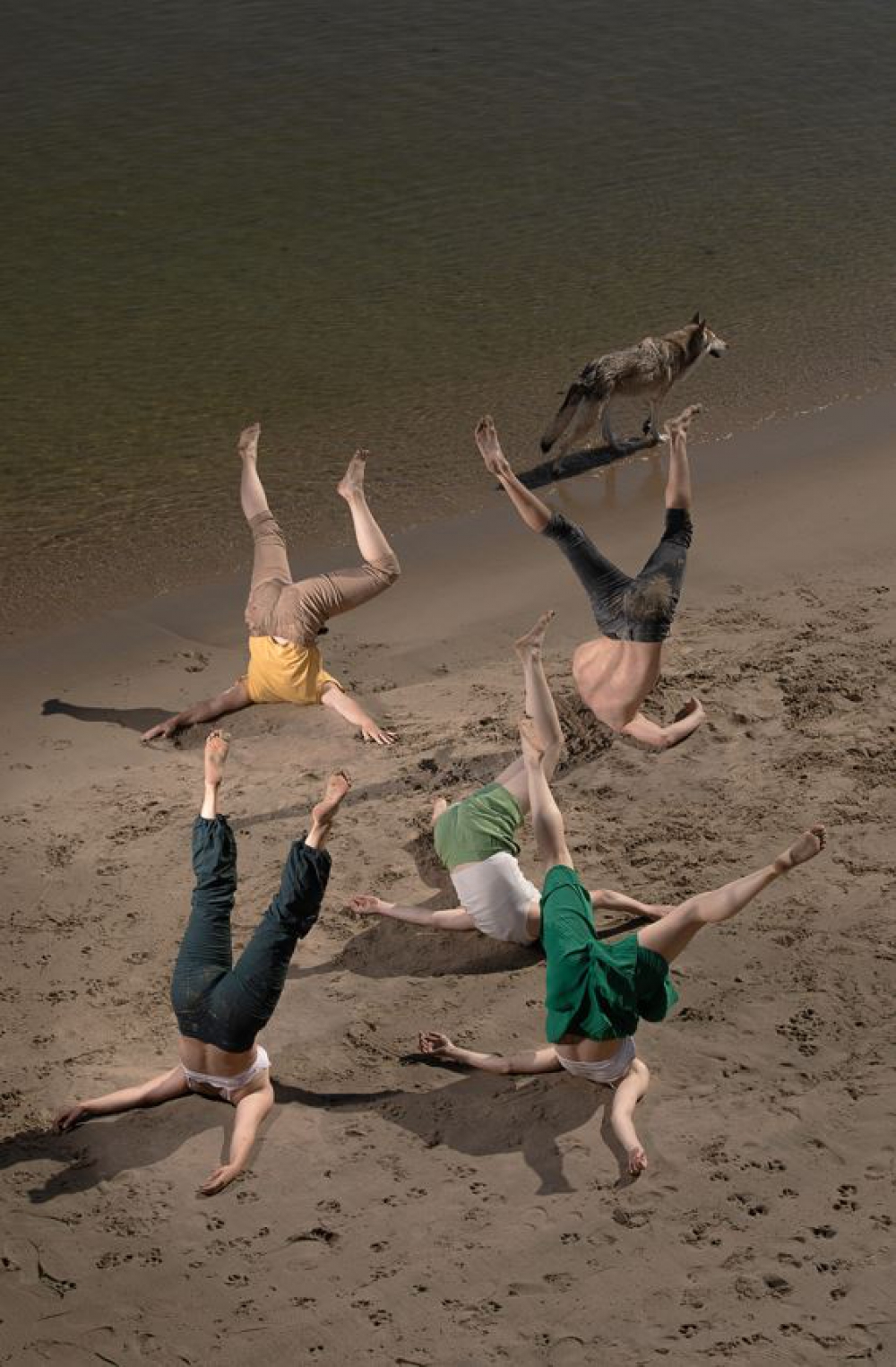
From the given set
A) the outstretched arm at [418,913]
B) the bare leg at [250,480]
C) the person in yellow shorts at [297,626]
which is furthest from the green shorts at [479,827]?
the bare leg at [250,480]

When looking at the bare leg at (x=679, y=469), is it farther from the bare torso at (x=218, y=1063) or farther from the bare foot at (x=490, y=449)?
the bare torso at (x=218, y=1063)

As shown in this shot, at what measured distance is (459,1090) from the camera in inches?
263

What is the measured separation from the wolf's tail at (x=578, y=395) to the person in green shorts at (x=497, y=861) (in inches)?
192

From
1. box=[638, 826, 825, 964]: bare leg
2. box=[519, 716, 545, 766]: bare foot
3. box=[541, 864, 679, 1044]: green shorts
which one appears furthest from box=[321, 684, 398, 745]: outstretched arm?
box=[638, 826, 825, 964]: bare leg

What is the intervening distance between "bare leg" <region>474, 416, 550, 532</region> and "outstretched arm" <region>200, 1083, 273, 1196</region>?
332 cm

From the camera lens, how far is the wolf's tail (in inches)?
485

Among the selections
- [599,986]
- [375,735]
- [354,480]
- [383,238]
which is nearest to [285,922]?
[599,986]

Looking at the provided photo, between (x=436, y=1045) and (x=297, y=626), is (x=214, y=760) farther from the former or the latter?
(x=297, y=626)

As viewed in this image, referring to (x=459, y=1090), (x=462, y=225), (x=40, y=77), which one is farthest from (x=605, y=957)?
(x=40, y=77)

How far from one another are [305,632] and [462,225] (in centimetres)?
899

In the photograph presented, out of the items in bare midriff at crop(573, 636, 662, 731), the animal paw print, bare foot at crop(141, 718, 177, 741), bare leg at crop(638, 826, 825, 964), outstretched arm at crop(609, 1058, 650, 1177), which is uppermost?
bare leg at crop(638, 826, 825, 964)

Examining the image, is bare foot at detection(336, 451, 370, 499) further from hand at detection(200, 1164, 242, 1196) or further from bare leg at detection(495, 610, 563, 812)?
hand at detection(200, 1164, 242, 1196)

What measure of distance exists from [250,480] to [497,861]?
135 inches

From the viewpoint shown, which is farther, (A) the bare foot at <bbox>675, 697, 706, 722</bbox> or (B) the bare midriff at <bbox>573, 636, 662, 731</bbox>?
(A) the bare foot at <bbox>675, 697, 706, 722</bbox>
